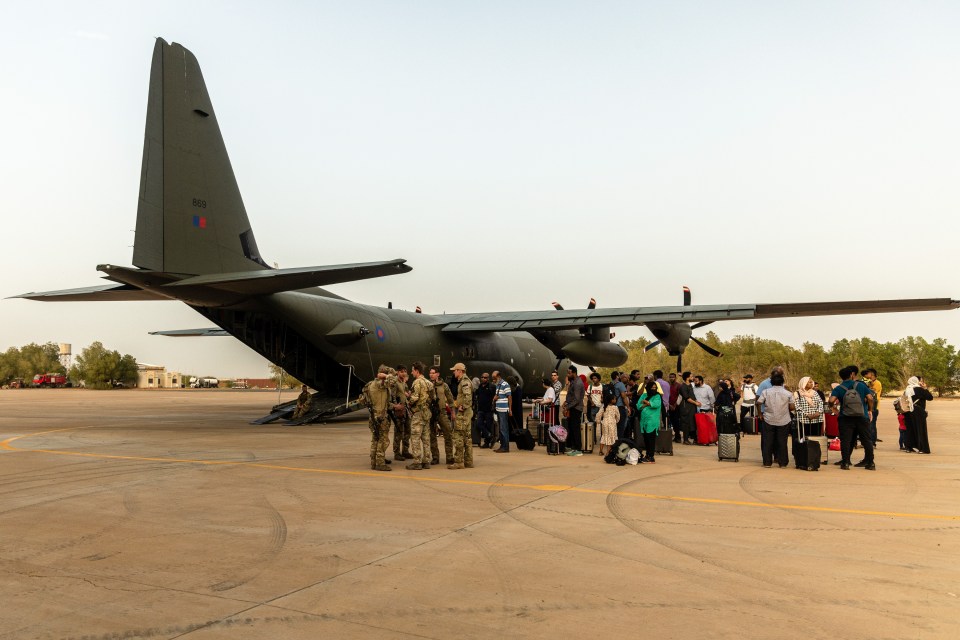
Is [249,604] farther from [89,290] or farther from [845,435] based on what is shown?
[89,290]

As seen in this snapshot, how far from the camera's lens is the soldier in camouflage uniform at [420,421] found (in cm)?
1077

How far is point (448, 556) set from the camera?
5543 millimetres

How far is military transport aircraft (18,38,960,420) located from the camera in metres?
14.7

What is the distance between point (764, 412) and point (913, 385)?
4473 mm

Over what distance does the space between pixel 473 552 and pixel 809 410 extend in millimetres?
7602

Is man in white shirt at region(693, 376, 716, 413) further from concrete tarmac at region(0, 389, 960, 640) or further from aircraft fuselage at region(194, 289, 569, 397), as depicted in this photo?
aircraft fuselage at region(194, 289, 569, 397)

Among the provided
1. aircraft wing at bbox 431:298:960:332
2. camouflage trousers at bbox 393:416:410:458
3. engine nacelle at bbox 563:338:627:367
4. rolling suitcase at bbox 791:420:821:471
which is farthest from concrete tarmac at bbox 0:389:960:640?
engine nacelle at bbox 563:338:627:367

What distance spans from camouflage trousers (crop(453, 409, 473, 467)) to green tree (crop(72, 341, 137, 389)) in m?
85.0

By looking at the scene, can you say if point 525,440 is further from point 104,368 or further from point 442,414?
point 104,368

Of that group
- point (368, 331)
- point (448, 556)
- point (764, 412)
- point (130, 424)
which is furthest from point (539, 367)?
point (448, 556)

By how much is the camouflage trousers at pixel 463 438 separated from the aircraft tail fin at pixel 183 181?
7.86 metres

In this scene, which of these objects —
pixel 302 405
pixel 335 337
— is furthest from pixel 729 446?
pixel 302 405

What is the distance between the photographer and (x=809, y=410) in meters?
11.0

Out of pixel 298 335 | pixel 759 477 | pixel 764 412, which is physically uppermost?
pixel 298 335
